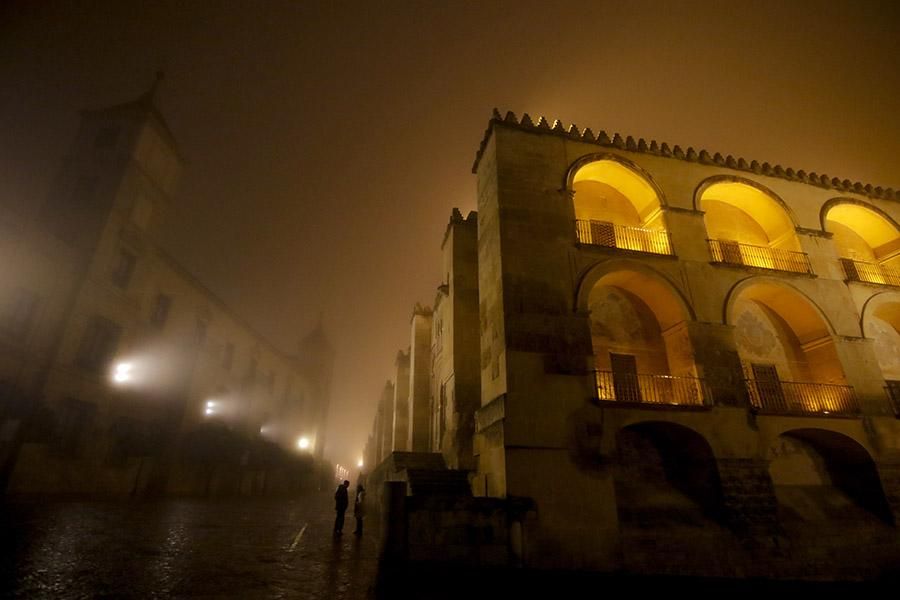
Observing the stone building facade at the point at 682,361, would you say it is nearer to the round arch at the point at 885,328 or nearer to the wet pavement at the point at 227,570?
the round arch at the point at 885,328

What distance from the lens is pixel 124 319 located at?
69.8ft

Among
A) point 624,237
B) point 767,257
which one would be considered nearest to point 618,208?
point 624,237

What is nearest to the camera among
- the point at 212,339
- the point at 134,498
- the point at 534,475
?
the point at 534,475

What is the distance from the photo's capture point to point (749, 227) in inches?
651

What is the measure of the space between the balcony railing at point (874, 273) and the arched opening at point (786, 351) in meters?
3.11

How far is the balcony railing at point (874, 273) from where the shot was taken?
51.2 feet

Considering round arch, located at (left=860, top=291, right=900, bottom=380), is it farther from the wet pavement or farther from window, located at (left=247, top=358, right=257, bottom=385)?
window, located at (left=247, top=358, right=257, bottom=385)

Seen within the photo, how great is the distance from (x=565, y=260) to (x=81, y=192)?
23544 mm

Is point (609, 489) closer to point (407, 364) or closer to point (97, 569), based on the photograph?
point (97, 569)

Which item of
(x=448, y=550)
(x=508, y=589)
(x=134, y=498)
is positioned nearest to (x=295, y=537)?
(x=448, y=550)

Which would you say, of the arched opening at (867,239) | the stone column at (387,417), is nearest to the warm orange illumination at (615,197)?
the arched opening at (867,239)

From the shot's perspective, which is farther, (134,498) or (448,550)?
(134,498)

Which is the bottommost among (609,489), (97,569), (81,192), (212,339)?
(97,569)

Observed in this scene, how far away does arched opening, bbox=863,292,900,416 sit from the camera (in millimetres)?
14750
